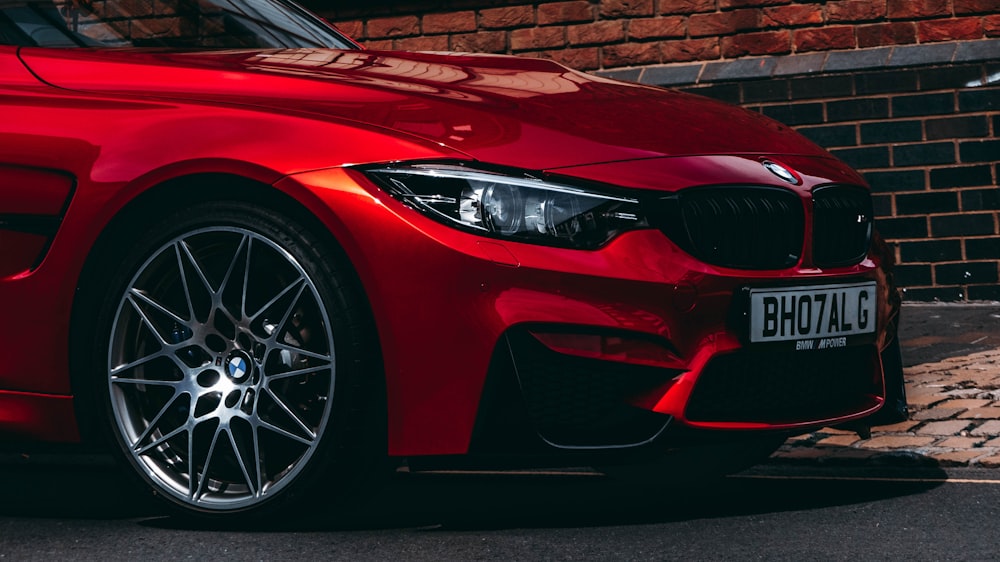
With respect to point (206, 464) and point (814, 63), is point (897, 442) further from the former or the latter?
point (814, 63)

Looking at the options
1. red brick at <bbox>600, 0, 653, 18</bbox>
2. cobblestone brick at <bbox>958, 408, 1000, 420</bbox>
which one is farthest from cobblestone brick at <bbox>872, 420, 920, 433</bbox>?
red brick at <bbox>600, 0, 653, 18</bbox>

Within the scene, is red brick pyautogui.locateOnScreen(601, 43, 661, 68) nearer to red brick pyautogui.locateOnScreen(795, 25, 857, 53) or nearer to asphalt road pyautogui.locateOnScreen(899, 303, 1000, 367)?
red brick pyautogui.locateOnScreen(795, 25, 857, 53)

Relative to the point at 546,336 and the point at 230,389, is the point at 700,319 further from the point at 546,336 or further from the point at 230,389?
the point at 230,389

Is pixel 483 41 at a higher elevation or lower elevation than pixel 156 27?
higher

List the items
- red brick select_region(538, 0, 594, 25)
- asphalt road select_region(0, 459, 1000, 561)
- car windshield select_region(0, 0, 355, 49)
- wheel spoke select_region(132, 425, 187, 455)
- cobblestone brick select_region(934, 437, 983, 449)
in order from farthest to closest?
red brick select_region(538, 0, 594, 25) < cobblestone brick select_region(934, 437, 983, 449) < car windshield select_region(0, 0, 355, 49) < wheel spoke select_region(132, 425, 187, 455) < asphalt road select_region(0, 459, 1000, 561)

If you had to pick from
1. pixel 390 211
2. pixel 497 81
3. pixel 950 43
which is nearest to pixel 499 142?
pixel 390 211

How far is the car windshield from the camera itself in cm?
454

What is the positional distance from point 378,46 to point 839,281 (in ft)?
21.1

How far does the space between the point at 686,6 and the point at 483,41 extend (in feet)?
4.29

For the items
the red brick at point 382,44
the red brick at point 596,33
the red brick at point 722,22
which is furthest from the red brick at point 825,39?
the red brick at point 382,44

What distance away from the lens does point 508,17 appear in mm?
9781

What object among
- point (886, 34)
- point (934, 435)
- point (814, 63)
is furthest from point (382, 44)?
point (934, 435)

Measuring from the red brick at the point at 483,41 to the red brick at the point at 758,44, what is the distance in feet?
4.65

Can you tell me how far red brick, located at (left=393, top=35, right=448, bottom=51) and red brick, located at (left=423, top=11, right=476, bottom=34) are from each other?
45 mm
